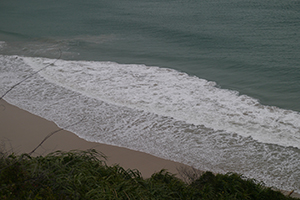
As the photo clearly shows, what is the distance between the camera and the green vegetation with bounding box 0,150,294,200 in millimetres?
3307

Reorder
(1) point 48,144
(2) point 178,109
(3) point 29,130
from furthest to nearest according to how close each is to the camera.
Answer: (2) point 178,109, (3) point 29,130, (1) point 48,144

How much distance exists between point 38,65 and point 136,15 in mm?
11716

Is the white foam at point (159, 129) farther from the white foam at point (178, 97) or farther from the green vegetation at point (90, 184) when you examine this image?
the green vegetation at point (90, 184)

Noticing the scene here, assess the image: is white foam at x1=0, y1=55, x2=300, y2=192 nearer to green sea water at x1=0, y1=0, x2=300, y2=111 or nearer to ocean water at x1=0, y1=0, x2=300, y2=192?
ocean water at x1=0, y1=0, x2=300, y2=192

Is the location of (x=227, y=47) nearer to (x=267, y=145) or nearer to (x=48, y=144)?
(x=267, y=145)

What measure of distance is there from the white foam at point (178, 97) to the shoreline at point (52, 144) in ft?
7.39

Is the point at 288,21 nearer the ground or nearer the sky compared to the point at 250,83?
nearer the sky

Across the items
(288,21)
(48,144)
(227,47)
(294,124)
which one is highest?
(288,21)

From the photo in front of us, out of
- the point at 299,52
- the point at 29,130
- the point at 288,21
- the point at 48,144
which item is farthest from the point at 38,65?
the point at 288,21

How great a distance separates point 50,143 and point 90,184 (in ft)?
12.5

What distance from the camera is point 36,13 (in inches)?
1064

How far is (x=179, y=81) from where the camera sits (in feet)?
37.6

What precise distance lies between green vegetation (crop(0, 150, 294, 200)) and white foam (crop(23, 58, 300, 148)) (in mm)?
3414

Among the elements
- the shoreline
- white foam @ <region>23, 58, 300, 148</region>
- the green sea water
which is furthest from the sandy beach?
the green sea water
